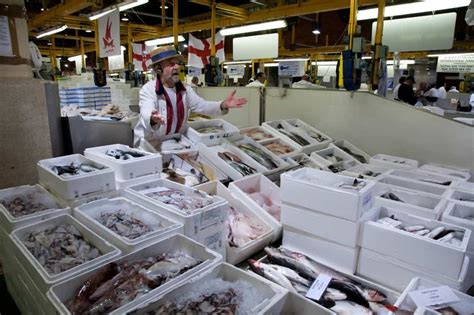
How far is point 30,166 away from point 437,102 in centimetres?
1234

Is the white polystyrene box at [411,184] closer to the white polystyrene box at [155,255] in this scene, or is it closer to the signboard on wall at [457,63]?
the white polystyrene box at [155,255]

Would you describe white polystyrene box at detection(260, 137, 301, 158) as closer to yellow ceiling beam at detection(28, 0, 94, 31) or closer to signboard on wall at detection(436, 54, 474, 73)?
yellow ceiling beam at detection(28, 0, 94, 31)

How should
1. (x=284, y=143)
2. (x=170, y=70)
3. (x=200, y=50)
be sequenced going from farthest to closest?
(x=200, y=50) → (x=284, y=143) → (x=170, y=70)

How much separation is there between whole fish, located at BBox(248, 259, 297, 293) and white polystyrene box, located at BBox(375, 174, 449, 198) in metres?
1.43

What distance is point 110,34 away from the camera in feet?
24.4

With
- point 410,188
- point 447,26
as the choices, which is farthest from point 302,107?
point 447,26

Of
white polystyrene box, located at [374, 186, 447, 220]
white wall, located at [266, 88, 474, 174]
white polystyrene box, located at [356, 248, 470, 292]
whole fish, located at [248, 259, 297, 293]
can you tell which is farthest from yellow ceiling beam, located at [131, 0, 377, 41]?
whole fish, located at [248, 259, 297, 293]

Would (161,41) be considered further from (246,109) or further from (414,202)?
(414,202)

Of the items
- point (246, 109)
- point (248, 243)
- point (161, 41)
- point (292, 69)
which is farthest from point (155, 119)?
point (292, 69)

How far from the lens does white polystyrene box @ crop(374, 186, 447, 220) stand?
241 cm

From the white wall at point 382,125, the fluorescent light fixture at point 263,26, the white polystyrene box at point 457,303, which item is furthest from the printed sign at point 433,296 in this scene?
the fluorescent light fixture at point 263,26

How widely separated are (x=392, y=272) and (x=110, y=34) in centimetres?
759

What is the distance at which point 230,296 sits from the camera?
1.44 meters

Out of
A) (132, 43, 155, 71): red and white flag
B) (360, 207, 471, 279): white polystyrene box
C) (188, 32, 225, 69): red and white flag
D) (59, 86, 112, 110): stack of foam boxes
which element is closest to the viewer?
(360, 207, 471, 279): white polystyrene box
